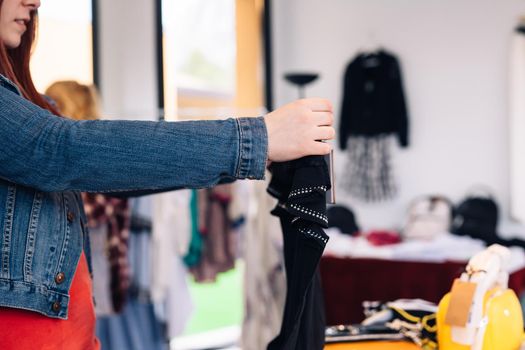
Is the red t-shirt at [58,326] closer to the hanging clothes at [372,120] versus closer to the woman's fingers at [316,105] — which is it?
the woman's fingers at [316,105]

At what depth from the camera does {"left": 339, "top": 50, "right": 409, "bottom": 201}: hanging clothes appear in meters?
4.87

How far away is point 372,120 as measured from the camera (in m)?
4.93

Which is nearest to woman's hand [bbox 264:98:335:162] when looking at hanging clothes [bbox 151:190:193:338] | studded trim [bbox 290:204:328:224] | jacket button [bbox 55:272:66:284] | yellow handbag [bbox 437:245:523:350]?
studded trim [bbox 290:204:328:224]

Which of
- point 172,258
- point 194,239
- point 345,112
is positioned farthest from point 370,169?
point 172,258

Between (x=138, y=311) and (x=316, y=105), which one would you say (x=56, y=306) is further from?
(x=138, y=311)

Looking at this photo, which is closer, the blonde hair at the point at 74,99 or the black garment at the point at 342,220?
the blonde hair at the point at 74,99

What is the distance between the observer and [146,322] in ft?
11.5

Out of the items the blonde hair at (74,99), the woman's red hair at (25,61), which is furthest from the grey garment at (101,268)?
the woman's red hair at (25,61)

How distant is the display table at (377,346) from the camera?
1.43 meters

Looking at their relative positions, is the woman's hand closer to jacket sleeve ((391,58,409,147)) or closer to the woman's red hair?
the woman's red hair

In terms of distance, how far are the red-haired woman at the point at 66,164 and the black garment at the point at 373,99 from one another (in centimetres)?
406

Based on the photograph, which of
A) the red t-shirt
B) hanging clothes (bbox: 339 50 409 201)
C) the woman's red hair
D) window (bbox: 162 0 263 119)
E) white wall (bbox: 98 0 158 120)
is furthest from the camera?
hanging clothes (bbox: 339 50 409 201)

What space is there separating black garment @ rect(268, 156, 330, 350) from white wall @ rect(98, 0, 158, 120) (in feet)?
11.1

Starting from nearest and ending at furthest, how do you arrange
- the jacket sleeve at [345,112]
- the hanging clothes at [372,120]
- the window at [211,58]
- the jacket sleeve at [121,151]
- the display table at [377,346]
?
the jacket sleeve at [121,151] < the display table at [377,346] < the window at [211,58] < the hanging clothes at [372,120] < the jacket sleeve at [345,112]
